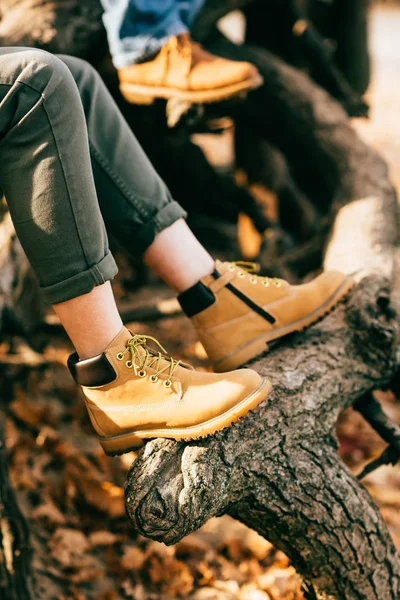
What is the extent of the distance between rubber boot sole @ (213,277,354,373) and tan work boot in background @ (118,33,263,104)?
107 cm

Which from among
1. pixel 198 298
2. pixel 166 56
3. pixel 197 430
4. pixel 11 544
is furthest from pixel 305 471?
pixel 166 56

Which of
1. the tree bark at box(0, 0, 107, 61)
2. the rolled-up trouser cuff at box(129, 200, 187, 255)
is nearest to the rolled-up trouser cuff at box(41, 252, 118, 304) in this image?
the rolled-up trouser cuff at box(129, 200, 187, 255)

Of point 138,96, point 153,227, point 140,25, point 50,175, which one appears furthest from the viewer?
point 138,96

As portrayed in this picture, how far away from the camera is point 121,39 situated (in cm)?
262

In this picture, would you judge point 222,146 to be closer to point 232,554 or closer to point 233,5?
point 233,5

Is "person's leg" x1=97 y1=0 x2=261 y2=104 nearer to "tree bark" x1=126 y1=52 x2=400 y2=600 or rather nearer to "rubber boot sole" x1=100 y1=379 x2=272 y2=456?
"tree bark" x1=126 y1=52 x2=400 y2=600

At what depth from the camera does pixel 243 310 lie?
6.51 feet

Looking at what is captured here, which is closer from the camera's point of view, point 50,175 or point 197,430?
point 50,175

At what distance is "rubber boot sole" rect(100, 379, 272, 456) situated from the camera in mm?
1608

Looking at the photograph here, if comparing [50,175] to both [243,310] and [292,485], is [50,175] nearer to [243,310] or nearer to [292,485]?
[243,310]

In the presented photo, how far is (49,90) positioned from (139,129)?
225 cm

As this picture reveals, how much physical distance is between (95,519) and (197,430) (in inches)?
51.6

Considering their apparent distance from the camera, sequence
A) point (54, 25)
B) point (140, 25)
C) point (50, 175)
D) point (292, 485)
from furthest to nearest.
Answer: point (54, 25) < point (140, 25) < point (292, 485) < point (50, 175)

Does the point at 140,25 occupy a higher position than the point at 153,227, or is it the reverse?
the point at 140,25
